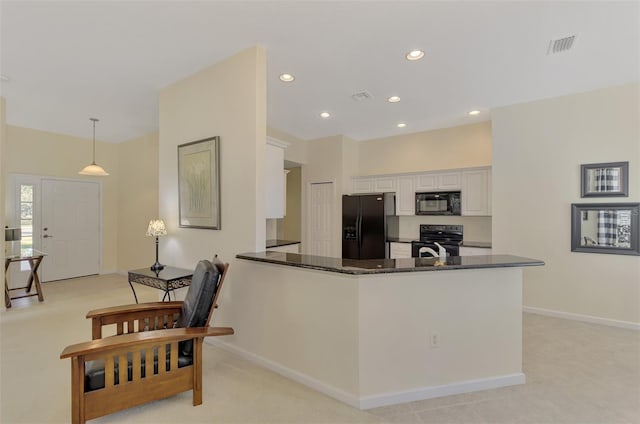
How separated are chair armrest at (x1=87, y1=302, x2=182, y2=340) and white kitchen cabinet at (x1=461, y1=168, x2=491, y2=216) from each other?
437 cm

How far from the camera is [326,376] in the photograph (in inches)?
88.9

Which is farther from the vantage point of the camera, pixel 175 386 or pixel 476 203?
pixel 476 203

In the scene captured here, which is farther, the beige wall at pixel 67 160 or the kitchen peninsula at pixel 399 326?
the beige wall at pixel 67 160

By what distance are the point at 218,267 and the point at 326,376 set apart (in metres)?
1.20

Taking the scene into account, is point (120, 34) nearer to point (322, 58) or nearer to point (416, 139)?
point (322, 58)

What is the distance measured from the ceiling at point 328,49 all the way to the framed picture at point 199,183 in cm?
89

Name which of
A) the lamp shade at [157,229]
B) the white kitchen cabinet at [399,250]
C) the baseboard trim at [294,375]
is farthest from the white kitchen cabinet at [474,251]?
the lamp shade at [157,229]

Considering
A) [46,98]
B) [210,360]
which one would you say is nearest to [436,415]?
[210,360]

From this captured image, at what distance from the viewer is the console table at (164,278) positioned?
9.70 ft

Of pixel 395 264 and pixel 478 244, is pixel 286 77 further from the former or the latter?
pixel 478 244

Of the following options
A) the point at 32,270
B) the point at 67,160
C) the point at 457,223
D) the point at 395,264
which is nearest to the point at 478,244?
the point at 457,223

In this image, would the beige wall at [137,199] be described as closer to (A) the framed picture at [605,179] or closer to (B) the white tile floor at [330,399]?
(B) the white tile floor at [330,399]

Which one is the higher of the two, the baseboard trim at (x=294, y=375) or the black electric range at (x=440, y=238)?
the black electric range at (x=440, y=238)

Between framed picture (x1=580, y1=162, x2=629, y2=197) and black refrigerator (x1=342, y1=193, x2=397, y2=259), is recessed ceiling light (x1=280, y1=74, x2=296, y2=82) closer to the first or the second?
black refrigerator (x1=342, y1=193, x2=397, y2=259)
